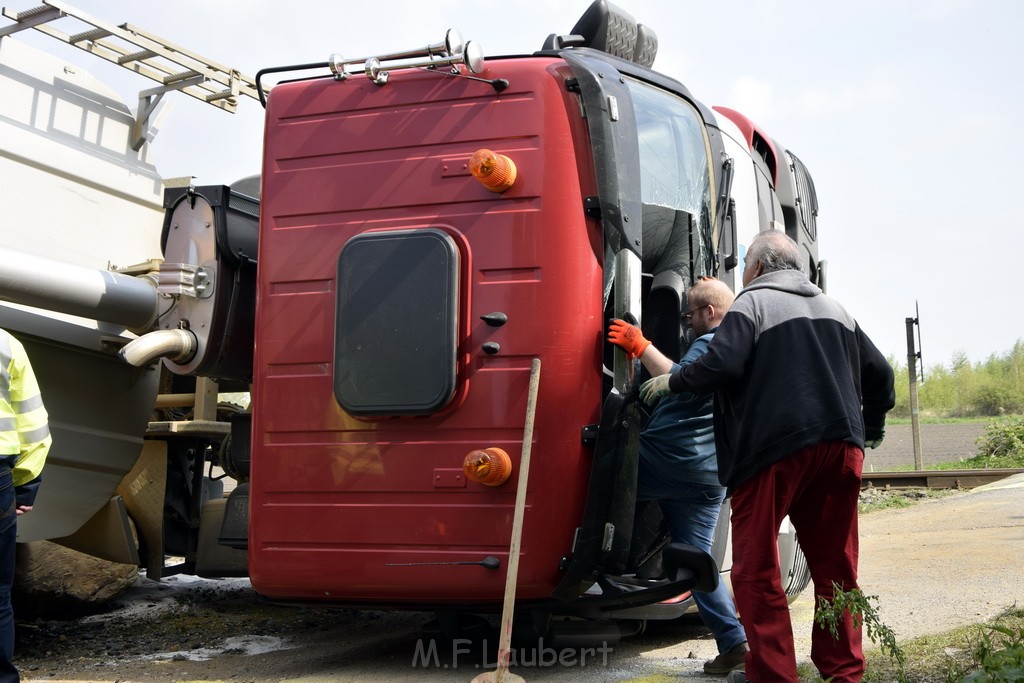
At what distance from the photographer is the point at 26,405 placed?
4.43 meters

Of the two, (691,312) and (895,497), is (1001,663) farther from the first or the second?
(895,497)

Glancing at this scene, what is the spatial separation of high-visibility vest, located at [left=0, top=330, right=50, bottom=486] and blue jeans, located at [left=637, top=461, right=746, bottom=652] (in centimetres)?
245

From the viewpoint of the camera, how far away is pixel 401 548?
14.3 feet

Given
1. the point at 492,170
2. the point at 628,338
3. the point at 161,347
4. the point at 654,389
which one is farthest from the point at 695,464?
the point at 161,347

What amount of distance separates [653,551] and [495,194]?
1.71m

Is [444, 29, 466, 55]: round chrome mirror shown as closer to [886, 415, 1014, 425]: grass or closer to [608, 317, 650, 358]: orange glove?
[608, 317, 650, 358]: orange glove

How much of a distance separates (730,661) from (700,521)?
1.83 feet

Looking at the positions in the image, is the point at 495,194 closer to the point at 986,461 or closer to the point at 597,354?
the point at 597,354

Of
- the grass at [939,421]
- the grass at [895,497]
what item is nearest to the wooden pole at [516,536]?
the grass at [895,497]

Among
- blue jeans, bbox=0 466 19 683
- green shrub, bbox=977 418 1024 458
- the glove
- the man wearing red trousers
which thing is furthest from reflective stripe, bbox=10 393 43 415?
green shrub, bbox=977 418 1024 458

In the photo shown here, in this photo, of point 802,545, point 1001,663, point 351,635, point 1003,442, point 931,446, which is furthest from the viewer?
point 931,446

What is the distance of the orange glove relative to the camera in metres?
4.27

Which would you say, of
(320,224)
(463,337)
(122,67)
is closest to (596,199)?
(463,337)
